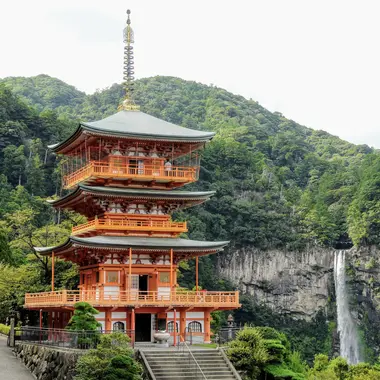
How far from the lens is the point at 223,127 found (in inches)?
5315

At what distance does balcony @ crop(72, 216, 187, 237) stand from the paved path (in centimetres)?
704

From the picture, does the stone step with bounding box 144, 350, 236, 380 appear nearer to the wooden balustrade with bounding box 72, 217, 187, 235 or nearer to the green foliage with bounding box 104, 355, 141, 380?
the green foliage with bounding box 104, 355, 141, 380

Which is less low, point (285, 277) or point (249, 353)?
A: point (249, 353)

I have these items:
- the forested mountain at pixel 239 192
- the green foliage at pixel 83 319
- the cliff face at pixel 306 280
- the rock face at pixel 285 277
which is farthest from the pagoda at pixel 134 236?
the rock face at pixel 285 277

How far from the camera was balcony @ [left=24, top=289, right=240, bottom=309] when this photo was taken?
37.9 m

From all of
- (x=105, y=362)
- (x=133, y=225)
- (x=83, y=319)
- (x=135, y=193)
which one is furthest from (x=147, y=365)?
(x=135, y=193)

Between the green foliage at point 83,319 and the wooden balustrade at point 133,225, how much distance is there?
608 cm

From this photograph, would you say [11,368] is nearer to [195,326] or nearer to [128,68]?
[195,326]

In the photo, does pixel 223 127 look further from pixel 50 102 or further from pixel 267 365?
pixel 267 365

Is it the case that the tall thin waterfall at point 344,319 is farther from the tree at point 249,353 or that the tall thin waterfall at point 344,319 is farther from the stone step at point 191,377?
the stone step at point 191,377

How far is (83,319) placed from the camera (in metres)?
35.1

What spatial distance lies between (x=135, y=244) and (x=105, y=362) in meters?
9.09

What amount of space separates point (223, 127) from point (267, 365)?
101 meters

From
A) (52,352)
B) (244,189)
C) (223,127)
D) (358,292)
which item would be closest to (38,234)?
(52,352)
